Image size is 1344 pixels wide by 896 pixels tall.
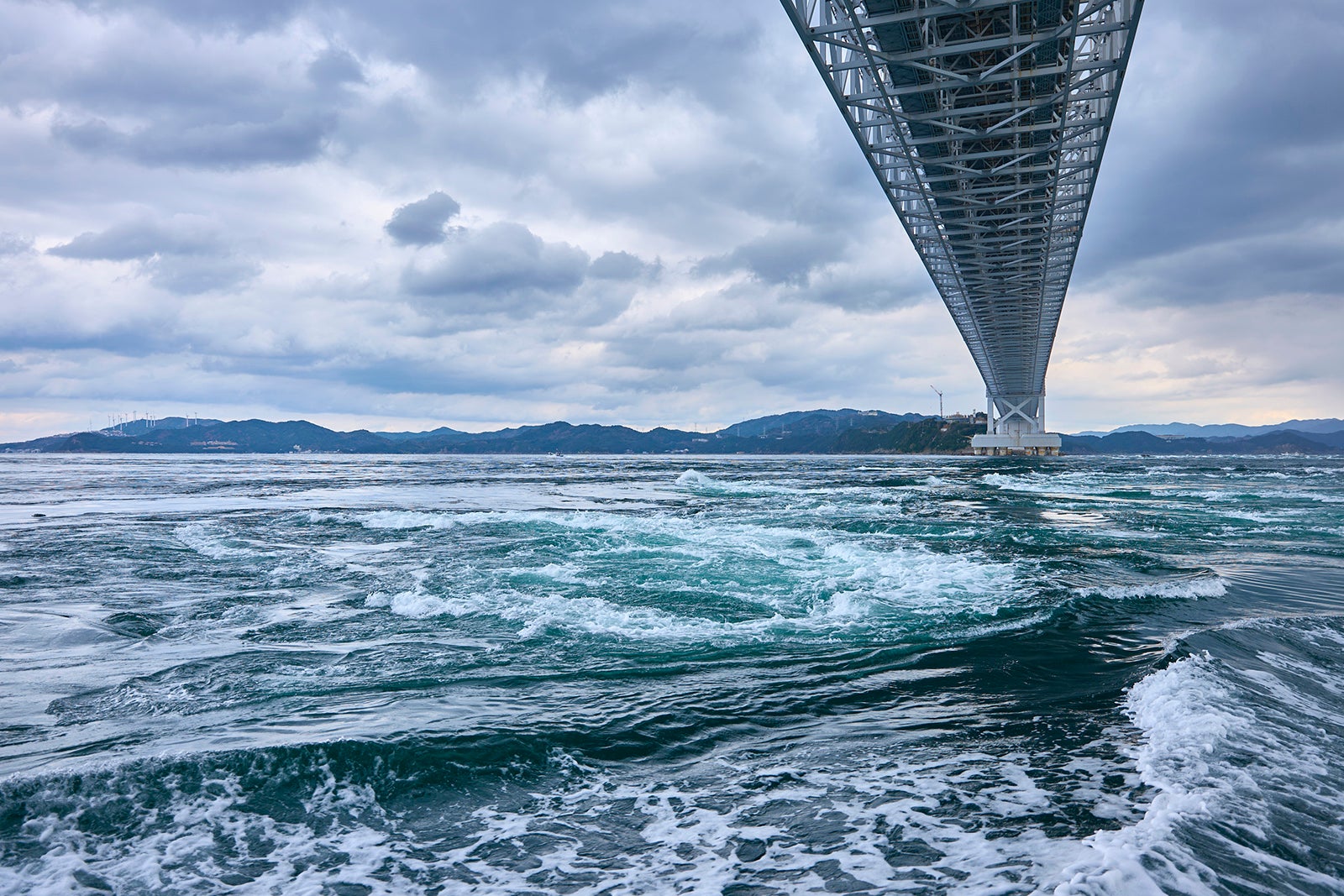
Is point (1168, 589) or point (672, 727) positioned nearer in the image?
point (672, 727)

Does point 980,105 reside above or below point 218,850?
above

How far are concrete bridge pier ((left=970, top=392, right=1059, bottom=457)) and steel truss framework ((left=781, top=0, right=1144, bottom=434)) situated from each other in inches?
2315

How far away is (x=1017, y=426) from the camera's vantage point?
90.3 m

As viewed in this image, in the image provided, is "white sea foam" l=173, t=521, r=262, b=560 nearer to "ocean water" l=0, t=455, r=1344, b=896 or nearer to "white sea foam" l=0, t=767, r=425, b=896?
"ocean water" l=0, t=455, r=1344, b=896

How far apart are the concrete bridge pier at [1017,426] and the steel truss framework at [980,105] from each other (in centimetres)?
5880

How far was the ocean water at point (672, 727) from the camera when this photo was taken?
3039 millimetres

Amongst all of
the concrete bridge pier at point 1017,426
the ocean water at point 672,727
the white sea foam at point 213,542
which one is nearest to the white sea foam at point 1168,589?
the ocean water at point 672,727

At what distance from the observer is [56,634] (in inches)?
267

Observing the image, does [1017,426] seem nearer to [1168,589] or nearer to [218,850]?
[1168,589]

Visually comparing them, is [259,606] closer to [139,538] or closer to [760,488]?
[139,538]

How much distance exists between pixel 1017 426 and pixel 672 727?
96.6 m

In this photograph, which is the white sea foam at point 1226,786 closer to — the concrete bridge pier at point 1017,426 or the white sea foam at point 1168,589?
the white sea foam at point 1168,589

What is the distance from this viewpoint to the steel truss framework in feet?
43.7

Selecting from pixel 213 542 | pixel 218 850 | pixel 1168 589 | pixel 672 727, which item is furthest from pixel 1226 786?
pixel 213 542
